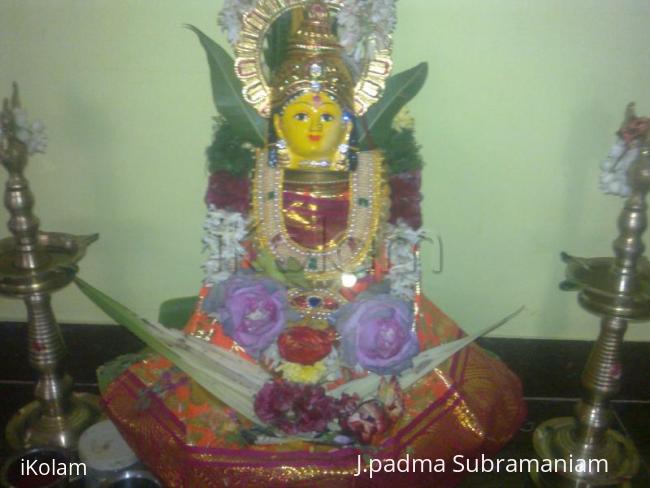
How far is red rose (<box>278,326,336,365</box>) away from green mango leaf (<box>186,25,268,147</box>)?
593mm

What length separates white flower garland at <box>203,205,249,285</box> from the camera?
5.83 ft

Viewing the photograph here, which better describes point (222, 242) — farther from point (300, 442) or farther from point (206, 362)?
point (300, 442)

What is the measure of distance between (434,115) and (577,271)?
65 cm

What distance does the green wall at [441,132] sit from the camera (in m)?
1.86

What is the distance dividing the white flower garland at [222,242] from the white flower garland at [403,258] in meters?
0.43

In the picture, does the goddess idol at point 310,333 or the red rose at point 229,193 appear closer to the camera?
the goddess idol at point 310,333

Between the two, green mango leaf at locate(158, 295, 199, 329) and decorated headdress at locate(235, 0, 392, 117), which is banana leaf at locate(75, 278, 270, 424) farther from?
decorated headdress at locate(235, 0, 392, 117)

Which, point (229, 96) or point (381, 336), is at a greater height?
point (229, 96)

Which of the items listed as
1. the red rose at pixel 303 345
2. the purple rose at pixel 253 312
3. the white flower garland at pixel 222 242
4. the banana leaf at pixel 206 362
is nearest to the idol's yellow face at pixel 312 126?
the white flower garland at pixel 222 242

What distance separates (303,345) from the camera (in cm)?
163

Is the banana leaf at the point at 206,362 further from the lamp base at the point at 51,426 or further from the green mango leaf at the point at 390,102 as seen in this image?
the green mango leaf at the point at 390,102

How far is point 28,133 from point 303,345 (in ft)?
3.09

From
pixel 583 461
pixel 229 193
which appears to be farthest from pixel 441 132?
pixel 583 461

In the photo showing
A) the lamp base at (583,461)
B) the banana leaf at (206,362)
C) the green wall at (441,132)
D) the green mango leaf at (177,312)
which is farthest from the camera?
the green mango leaf at (177,312)
